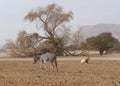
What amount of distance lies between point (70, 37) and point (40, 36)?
5.04 metres

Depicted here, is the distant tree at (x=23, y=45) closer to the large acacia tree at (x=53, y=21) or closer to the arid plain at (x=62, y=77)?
the large acacia tree at (x=53, y=21)

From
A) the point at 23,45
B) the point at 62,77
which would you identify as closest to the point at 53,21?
the point at 23,45

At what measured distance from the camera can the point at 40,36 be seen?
2334 inches

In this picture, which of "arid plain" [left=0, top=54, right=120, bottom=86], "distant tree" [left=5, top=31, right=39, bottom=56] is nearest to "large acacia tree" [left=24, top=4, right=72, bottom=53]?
"distant tree" [left=5, top=31, right=39, bottom=56]

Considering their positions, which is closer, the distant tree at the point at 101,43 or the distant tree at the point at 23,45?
the distant tree at the point at 23,45

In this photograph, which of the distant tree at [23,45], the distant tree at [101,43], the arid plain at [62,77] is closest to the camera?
the arid plain at [62,77]

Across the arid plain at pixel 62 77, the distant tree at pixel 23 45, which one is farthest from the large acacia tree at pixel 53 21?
the arid plain at pixel 62 77

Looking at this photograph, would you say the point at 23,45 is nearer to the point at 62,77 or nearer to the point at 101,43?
the point at 101,43

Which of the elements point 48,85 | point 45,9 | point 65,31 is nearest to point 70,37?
point 65,31

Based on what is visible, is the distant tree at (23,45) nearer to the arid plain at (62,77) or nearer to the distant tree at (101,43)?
the distant tree at (101,43)

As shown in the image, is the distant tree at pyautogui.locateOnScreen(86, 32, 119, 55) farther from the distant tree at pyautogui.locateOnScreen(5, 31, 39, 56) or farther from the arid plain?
the arid plain

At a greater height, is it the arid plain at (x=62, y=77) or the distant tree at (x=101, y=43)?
the distant tree at (x=101, y=43)

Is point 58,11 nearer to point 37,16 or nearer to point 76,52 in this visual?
point 37,16

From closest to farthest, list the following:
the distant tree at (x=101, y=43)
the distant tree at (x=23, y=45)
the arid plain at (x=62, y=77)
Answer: the arid plain at (x=62, y=77)
the distant tree at (x=23, y=45)
the distant tree at (x=101, y=43)
